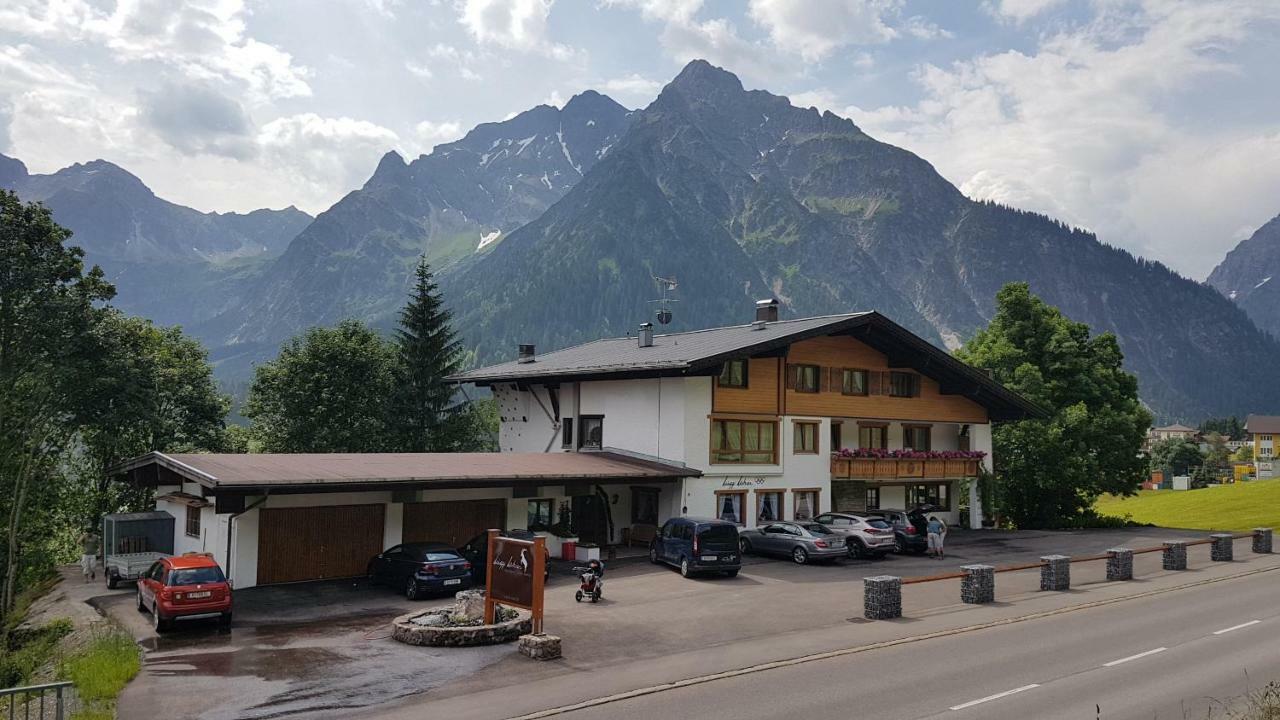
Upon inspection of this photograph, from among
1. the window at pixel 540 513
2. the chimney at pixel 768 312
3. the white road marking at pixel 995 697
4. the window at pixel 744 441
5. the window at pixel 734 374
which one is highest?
the chimney at pixel 768 312

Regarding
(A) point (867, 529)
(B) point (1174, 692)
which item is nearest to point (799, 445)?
(A) point (867, 529)

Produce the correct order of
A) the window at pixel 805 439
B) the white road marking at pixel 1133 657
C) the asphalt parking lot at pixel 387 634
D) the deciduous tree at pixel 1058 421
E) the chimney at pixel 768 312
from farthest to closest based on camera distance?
the deciduous tree at pixel 1058 421 → the chimney at pixel 768 312 → the window at pixel 805 439 → the white road marking at pixel 1133 657 → the asphalt parking lot at pixel 387 634

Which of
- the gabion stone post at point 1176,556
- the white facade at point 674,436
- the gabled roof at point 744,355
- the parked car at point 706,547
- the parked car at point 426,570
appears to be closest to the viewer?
the parked car at point 426,570

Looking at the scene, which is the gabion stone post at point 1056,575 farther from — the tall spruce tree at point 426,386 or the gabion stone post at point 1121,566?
the tall spruce tree at point 426,386

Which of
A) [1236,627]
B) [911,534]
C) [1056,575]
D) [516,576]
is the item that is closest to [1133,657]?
[1236,627]

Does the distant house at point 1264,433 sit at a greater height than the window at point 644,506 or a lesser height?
greater

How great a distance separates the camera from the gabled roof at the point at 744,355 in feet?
116

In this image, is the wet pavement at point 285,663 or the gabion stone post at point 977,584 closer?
the wet pavement at point 285,663

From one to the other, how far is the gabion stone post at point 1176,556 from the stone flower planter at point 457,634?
23.5m

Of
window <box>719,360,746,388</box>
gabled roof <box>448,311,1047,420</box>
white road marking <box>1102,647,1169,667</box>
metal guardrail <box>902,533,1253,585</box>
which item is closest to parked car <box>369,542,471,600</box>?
metal guardrail <box>902,533,1253,585</box>

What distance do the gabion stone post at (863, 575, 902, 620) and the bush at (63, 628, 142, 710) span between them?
1567 cm

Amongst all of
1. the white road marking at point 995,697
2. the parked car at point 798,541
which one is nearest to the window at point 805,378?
the parked car at point 798,541

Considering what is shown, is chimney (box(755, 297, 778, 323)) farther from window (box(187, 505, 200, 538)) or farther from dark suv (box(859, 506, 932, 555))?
window (box(187, 505, 200, 538))

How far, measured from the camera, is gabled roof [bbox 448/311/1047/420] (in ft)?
116
